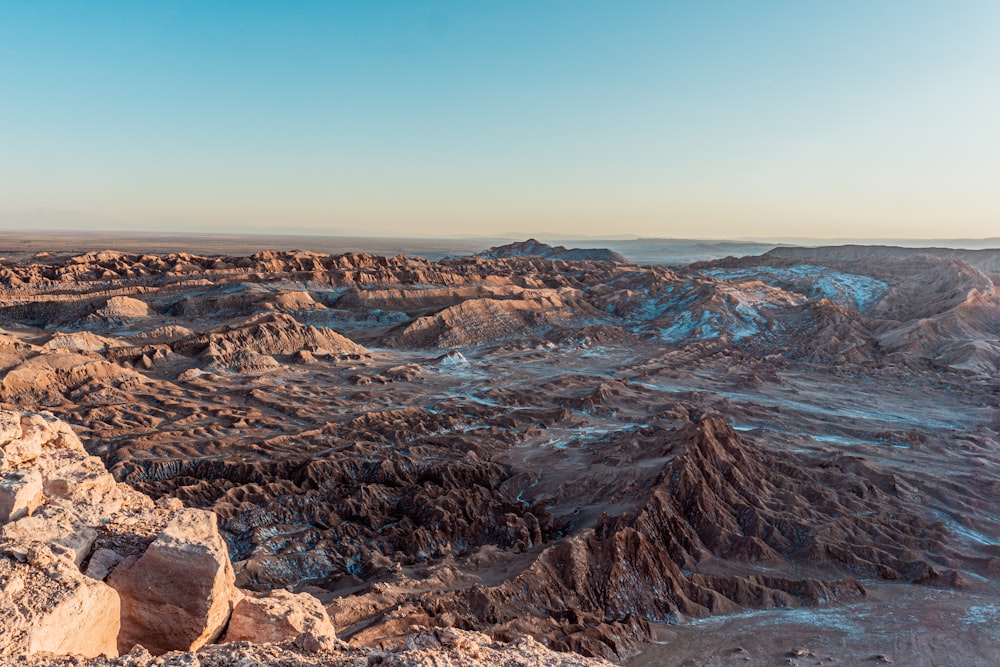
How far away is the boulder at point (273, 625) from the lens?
22.3 feet

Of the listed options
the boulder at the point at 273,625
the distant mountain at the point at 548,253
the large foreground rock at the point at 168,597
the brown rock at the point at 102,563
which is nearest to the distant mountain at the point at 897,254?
the distant mountain at the point at 548,253

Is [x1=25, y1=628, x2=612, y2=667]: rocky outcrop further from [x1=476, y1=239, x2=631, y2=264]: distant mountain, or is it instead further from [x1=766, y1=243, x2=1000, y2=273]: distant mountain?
[x1=476, y1=239, x2=631, y2=264]: distant mountain

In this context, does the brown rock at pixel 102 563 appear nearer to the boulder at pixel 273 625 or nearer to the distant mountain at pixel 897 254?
the boulder at pixel 273 625

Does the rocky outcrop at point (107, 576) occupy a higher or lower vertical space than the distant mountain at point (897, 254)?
lower

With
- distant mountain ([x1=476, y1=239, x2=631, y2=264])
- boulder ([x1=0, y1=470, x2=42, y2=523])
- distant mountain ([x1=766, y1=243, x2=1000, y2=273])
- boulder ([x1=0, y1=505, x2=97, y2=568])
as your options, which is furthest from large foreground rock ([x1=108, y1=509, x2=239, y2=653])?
distant mountain ([x1=476, y1=239, x2=631, y2=264])

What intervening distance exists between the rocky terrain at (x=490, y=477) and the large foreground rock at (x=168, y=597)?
3 centimetres

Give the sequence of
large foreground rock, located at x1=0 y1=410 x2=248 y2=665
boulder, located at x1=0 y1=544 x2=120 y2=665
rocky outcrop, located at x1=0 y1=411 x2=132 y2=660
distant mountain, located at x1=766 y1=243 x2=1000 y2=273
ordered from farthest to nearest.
→ distant mountain, located at x1=766 y1=243 x2=1000 y2=273
large foreground rock, located at x1=0 y1=410 x2=248 y2=665
rocky outcrop, located at x1=0 y1=411 x2=132 y2=660
boulder, located at x1=0 y1=544 x2=120 y2=665

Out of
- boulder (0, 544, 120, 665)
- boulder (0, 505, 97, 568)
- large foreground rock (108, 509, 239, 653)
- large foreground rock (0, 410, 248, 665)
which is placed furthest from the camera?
large foreground rock (108, 509, 239, 653)

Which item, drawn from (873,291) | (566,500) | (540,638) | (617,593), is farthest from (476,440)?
(873,291)

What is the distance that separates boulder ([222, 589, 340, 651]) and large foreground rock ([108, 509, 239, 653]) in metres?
0.36

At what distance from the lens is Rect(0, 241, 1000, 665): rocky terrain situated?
721 centimetres

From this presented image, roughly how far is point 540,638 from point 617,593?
3.25 metres

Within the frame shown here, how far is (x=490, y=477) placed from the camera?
76.9 ft

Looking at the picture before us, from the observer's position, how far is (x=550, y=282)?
238 ft
